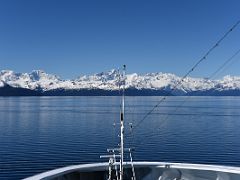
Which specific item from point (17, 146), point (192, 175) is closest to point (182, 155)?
point (17, 146)

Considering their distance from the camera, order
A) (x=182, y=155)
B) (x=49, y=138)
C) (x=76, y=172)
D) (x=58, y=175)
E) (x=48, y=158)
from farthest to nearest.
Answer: (x=49, y=138) < (x=182, y=155) < (x=48, y=158) < (x=76, y=172) < (x=58, y=175)

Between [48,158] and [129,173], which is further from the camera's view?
[48,158]

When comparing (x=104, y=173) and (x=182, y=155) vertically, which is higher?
(x=104, y=173)

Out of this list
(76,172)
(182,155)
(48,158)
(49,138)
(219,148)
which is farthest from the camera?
(49,138)

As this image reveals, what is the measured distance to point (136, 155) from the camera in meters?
50.6

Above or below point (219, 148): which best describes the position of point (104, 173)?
above

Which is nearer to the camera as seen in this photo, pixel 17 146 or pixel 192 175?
pixel 192 175

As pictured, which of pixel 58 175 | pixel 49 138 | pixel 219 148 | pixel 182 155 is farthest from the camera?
pixel 49 138

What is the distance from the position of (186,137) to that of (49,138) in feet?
81.6

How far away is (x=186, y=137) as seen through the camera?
7044 centimetres

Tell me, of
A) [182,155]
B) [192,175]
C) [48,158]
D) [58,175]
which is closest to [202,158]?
[182,155]

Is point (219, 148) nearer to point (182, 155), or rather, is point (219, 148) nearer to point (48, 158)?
point (182, 155)

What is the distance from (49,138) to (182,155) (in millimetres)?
26668

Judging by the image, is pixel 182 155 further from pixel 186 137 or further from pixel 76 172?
pixel 76 172
